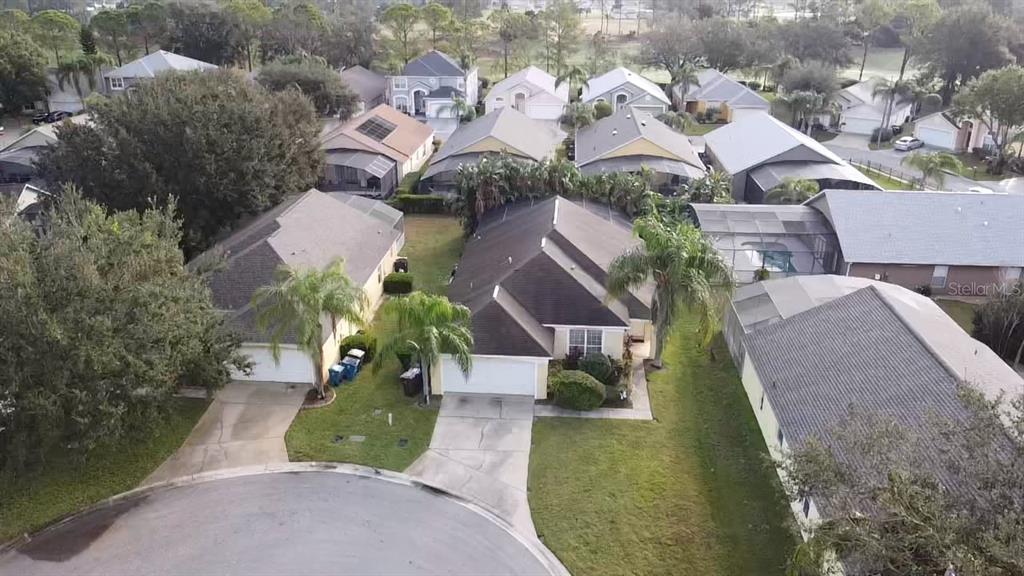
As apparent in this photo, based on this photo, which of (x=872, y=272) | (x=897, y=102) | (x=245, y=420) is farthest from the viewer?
(x=897, y=102)

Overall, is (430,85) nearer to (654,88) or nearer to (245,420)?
(654,88)

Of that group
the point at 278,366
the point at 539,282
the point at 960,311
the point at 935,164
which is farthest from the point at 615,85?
the point at 278,366

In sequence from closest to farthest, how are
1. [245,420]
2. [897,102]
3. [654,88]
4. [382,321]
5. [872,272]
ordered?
1. [245,420]
2. [382,321]
3. [872,272]
4. [897,102]
5. [654,88]

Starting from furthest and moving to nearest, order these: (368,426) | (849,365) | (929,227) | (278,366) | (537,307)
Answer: (929,227)
(537,307)
(278,366)
(368,426)
(849,365)

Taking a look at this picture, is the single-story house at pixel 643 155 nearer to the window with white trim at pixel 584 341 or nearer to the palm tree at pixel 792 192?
the palm tree at pixel 792 192

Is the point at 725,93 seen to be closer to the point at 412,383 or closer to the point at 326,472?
the point at 412,383

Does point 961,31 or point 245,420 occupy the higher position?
point 961,31

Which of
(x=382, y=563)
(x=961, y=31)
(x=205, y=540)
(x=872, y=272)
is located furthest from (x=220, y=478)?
(x=961, y=31)
